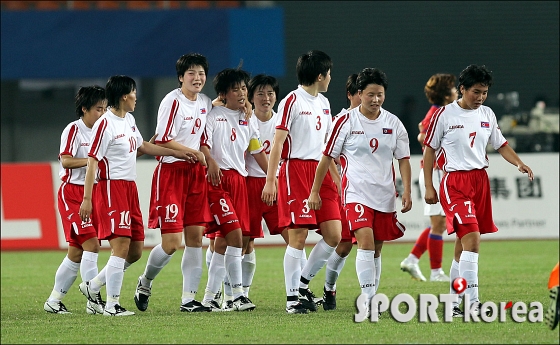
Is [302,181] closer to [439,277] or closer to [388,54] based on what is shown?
[439,277]

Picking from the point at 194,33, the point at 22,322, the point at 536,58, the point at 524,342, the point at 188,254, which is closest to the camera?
the point at 524,342

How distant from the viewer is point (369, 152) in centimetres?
747

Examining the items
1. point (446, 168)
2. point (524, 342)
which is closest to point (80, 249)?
point (446, 168)

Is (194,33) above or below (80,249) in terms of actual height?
above

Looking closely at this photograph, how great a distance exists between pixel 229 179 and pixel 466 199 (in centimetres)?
195

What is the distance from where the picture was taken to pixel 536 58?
2192cm

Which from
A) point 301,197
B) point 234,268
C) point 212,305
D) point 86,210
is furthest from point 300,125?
point 86,210

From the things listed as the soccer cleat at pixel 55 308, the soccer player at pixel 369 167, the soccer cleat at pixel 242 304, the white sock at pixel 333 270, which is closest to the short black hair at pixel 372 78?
the soccer player at pixel 369 167

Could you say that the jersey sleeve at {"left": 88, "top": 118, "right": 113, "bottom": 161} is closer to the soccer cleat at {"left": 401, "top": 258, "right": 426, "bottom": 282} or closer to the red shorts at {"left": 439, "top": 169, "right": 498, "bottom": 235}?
the red shorts at {"left": 439, "top": 169, "right": 498, "bottom": 235}

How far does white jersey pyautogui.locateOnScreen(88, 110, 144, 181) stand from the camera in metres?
7.55

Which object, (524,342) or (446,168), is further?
(446,168)

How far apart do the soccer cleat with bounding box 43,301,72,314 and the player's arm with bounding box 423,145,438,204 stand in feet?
10.2

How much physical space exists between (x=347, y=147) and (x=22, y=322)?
109 inches

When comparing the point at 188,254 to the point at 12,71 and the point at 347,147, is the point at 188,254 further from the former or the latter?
the point at 12,71
